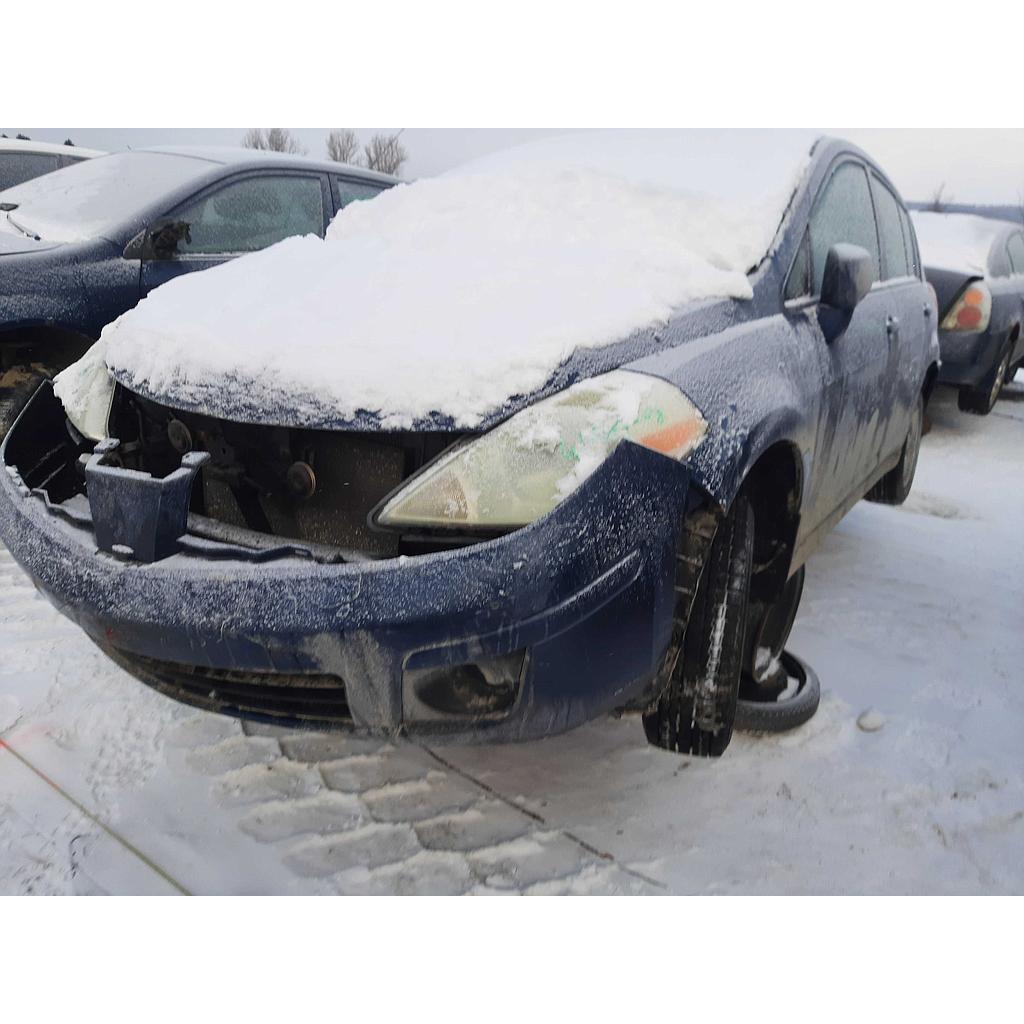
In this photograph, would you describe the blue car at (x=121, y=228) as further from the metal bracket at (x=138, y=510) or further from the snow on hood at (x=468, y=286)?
the metal bracket at (x=138, y=510)

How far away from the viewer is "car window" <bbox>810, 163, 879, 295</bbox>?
2.58m

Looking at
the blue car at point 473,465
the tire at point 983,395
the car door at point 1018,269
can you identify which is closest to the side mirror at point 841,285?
the blue car at point 473,465

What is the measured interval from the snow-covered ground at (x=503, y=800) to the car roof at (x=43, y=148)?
4.57 metres

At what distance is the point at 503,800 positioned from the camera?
213 centimetres

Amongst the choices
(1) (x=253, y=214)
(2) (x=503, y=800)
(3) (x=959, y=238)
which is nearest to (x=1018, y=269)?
(3) (x=959, y=238)

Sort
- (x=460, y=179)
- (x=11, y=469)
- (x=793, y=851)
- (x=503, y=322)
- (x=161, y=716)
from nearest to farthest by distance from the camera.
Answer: (x=503, y=322) → (x=793, y=851) → (x=11, y=469) → (x=161, y=716) → (x=460, y=179)

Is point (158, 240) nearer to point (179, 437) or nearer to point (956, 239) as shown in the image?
point (179, 437)

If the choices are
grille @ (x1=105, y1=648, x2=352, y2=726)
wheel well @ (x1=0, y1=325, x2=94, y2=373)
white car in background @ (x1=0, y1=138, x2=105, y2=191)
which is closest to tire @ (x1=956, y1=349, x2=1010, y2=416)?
wheel well @ (x1=0, y1=325, x2=94, y2=373)

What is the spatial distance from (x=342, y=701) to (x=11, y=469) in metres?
1.08

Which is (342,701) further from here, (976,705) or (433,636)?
(976,705)

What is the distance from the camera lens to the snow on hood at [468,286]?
5.76 feet

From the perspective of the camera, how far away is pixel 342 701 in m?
1.71

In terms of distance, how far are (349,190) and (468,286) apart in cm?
323

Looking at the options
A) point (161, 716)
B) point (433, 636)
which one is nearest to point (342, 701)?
point (433, 636)
